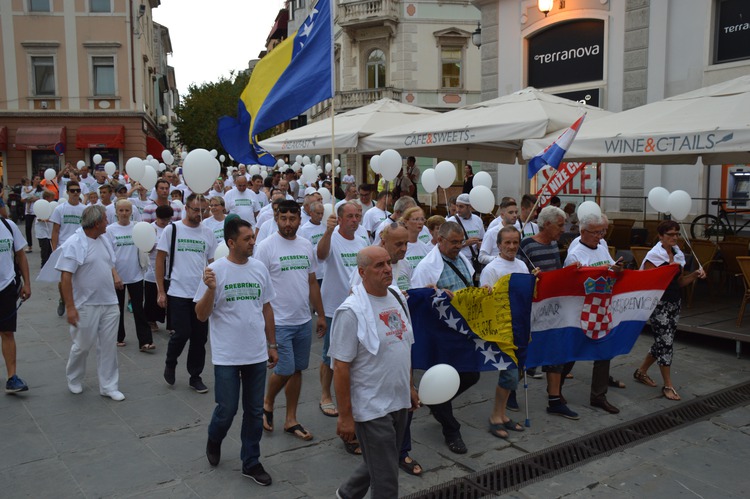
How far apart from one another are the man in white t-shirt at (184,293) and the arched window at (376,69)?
28785 millimetres

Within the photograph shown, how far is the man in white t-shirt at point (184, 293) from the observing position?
21.1 ft

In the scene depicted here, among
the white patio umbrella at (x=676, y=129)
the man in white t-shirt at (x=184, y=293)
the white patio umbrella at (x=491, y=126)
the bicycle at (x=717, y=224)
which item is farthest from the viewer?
the bicycle at (x=717, y=224)

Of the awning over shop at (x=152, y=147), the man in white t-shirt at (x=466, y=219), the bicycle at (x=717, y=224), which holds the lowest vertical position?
the bicycle at (x=717, y=224)

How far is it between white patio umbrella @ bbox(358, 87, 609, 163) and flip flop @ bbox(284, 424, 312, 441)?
17.8ft

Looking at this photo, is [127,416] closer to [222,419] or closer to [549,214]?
[222,419]

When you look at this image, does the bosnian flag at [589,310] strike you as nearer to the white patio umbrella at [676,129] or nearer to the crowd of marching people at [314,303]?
the crowd of marching people at [314,303]

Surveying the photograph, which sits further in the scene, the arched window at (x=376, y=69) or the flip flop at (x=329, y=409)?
the arched window at (x=376, y=69)

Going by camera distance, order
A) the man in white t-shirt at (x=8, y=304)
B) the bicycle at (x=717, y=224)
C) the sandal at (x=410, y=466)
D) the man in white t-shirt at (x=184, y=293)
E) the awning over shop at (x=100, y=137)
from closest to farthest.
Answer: the sandal at (x=410, y=466) < the man in white t-shirt at (x=8, y=304) < the man in white t-shirt at (x=184, y=293) < the bicycle at (x=717, y=224) < the awning over shop at (x=100, y=137)

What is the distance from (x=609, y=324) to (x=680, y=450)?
1226 millimetres

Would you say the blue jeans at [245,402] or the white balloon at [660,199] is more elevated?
the white balloon at [660,199]

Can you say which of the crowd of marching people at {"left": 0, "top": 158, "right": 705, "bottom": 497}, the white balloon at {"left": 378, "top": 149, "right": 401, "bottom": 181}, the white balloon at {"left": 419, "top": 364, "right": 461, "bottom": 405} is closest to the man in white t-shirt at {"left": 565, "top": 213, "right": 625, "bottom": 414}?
the crowd of marching people at {"left": 0, "top": 158, "right": 705, "bottom": 497}

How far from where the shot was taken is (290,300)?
17.0ft

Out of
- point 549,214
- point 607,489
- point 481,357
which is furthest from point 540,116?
point 607,489

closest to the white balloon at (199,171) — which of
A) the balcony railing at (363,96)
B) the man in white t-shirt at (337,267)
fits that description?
the man in white t-shirt at (337,267)
